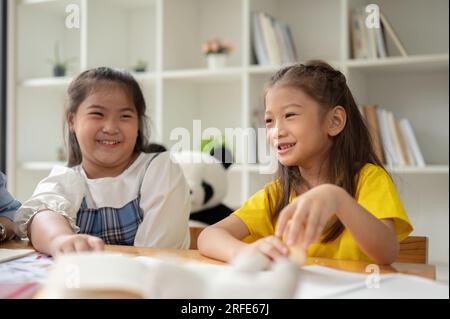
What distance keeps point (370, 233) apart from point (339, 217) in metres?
0.06

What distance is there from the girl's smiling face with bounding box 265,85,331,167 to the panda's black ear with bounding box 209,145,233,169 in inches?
46.2

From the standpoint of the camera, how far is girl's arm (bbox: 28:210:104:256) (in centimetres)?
75

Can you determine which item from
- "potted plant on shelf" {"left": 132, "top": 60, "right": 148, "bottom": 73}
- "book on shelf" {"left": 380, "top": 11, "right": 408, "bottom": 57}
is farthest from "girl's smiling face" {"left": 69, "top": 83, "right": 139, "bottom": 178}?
"potted plant on shelf" {"left": 132, "top": 60, "right": 148, "bottom": 73}

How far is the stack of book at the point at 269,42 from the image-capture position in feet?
7.84

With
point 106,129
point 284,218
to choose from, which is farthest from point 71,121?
point 284,218

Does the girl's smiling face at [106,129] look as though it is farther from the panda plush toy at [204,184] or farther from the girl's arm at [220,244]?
the panda plush toy at [204,184]

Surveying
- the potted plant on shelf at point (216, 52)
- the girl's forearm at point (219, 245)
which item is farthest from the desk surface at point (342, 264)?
the potted plant on shelf at point (216, 52)

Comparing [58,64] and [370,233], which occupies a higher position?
[58,64]

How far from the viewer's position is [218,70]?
248cm

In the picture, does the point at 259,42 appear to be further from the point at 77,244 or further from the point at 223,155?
the point at 77,244

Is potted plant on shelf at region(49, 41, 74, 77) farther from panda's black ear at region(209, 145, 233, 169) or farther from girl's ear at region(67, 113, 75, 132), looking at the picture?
girl's ear at region(67, 113, 75, 132)

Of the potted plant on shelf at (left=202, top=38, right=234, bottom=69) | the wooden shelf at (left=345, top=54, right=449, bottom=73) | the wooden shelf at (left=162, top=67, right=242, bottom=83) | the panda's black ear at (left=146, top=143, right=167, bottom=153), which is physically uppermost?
the potted plant on shelf at (left=202, top=38, right=234, bottom=69)

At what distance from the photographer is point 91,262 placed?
489mm
